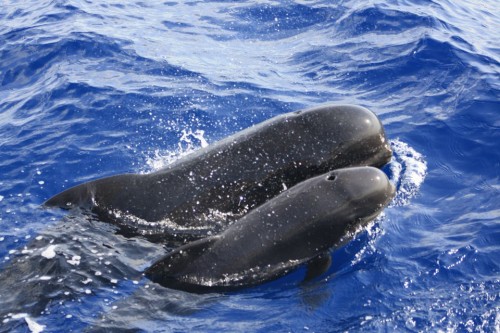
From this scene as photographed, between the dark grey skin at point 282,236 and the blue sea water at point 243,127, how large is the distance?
23 centimetres

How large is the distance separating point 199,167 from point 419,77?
7.52m

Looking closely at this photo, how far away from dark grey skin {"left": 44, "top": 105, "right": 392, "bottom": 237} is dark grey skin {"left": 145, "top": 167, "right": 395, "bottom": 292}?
846 millimetres

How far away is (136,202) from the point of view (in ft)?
34.5

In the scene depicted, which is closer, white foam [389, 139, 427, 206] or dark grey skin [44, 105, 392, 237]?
dark grey skin [44, 105, 392, 237]

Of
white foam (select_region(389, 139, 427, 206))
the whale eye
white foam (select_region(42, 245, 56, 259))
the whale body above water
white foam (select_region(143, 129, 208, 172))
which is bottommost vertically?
white foam (select_region(389, 139, 427, 206))

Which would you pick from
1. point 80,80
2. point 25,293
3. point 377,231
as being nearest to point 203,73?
point 80,80

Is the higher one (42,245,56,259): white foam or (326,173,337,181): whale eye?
(326,173,337,181): whale eye

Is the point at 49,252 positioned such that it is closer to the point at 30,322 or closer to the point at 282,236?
the point at 30,322

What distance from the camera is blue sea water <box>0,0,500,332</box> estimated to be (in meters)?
9.04

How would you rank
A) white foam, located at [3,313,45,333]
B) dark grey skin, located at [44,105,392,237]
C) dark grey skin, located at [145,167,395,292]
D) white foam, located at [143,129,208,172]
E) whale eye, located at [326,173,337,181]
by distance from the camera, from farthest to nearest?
1. white foam, located at [143,129,208,172]
2. dark grey skin, located at [44,105,392,237]
3. whale eye, located at [326,173,337,181]
4. dark grey skin, located at [145,167,395,292]
5. white foam, located at [3,313,45,333]

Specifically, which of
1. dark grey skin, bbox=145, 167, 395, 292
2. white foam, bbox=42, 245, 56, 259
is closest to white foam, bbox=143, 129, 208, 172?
white foam, bbox=42, 245, 56, 259

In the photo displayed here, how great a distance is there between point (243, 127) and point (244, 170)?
366cm

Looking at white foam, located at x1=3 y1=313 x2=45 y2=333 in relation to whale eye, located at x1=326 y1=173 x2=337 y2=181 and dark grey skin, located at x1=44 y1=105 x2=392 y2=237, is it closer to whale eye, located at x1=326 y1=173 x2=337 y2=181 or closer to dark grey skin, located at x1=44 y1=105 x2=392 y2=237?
dark grey skin, located at x1=44 y1=105 x2=392 y2=237

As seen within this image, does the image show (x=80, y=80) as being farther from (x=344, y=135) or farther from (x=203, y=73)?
(x=344, y=135)
